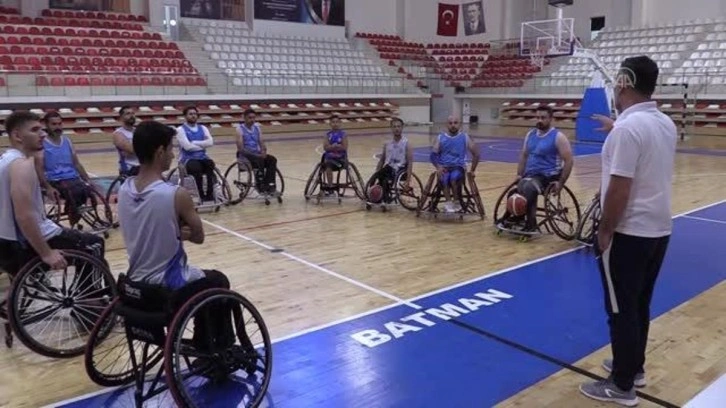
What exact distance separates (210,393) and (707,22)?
18970 mm

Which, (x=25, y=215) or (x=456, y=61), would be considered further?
(x=456, y=61)

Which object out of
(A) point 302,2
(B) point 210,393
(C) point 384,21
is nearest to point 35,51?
(A) point 302,2

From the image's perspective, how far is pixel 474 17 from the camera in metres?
22.7

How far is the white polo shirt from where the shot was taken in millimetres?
2215

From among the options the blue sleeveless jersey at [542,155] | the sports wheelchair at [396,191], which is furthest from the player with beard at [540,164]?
the sports wheelchair at [396,191]

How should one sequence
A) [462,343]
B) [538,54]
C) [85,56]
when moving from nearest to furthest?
[462,343]
[85,56]
[538,54]

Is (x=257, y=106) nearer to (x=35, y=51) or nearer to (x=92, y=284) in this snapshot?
(x=35, y=51)

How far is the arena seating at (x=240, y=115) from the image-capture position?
13734 mm

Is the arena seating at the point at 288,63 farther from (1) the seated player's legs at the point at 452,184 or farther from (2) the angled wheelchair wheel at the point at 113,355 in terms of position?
(2) the angled wheelchair wheel at the point at 113,355

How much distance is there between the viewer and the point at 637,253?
2301mm

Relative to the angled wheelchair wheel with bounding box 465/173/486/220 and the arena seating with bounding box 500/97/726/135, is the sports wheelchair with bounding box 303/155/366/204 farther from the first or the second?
the arena seating with bounding box 500/97/726/135

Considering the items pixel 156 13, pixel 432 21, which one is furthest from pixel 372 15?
pixel 156 13

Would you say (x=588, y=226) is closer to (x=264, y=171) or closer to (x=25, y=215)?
(x=264, y=171)

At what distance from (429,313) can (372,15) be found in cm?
2011
